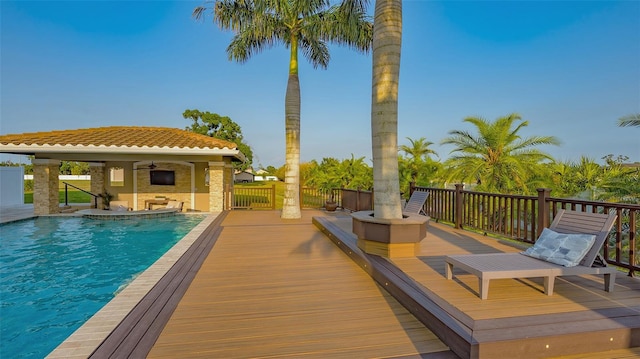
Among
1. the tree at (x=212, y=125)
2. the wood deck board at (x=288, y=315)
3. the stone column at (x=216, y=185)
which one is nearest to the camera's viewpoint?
the wood deck board at (x=288, y=315)

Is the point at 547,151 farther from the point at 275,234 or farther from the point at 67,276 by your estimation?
the point at 67,276

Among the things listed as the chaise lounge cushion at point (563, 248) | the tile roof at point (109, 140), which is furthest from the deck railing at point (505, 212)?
the tile roof at point (109, 140)

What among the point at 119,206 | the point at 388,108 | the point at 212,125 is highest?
the point at 212,125

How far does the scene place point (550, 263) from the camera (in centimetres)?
320

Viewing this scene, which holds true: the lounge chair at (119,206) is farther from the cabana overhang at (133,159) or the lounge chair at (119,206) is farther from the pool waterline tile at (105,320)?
the pool waterline tile at (105,320)

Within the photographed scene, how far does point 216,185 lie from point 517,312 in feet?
39.4

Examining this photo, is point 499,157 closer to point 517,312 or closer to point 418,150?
point 418,150

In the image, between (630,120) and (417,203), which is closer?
(417,203)

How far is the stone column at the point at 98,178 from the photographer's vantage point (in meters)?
14.1

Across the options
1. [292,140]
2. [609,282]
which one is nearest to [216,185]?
[292,140]

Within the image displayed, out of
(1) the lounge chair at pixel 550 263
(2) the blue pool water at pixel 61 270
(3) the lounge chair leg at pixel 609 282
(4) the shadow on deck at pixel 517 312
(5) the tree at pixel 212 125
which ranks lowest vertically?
(2) the blue pool water at pixel 61 270

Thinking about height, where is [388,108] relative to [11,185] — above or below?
above

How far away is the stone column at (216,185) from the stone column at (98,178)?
5.73 meters

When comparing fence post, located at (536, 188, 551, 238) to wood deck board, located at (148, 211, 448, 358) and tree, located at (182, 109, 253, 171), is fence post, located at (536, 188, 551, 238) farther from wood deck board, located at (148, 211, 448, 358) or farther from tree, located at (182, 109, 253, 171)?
tree, located at (182, 109, 253, 171)
